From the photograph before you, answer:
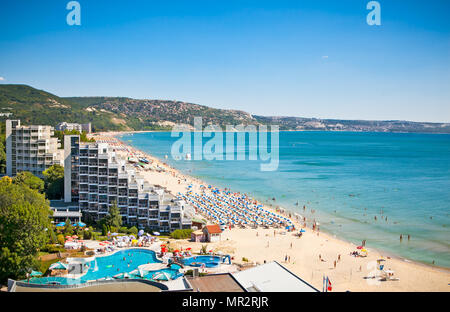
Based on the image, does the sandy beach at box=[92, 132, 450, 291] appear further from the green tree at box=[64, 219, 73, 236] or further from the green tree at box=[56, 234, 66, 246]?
the green tree at box=[64, 219, 73, 236]

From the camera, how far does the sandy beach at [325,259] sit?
24.6 metres

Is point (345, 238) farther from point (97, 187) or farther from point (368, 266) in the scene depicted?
point (97, 187)

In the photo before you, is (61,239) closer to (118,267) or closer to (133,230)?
(133,230)

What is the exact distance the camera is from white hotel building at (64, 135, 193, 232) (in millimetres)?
33312

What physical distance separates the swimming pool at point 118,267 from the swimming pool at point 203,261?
4.65 ft

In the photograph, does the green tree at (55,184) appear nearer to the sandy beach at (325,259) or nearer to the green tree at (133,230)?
the green tree at (133,230)

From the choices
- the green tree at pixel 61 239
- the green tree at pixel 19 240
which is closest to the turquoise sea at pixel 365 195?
the green tree at pixel 61 239

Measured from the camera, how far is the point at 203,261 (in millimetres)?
26156

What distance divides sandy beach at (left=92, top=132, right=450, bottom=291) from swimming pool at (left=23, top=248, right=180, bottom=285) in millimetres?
4469

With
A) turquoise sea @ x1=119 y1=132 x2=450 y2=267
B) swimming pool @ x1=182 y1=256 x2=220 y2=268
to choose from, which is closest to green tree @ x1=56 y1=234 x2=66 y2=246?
swimming pool @ x1=182 y1=256 x2=220 y2=268

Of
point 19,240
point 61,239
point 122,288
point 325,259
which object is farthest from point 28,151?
point 325,259

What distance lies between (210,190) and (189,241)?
2543 centimetres

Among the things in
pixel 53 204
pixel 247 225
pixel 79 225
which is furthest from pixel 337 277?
pixel 53 204

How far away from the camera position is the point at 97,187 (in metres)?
34.7
